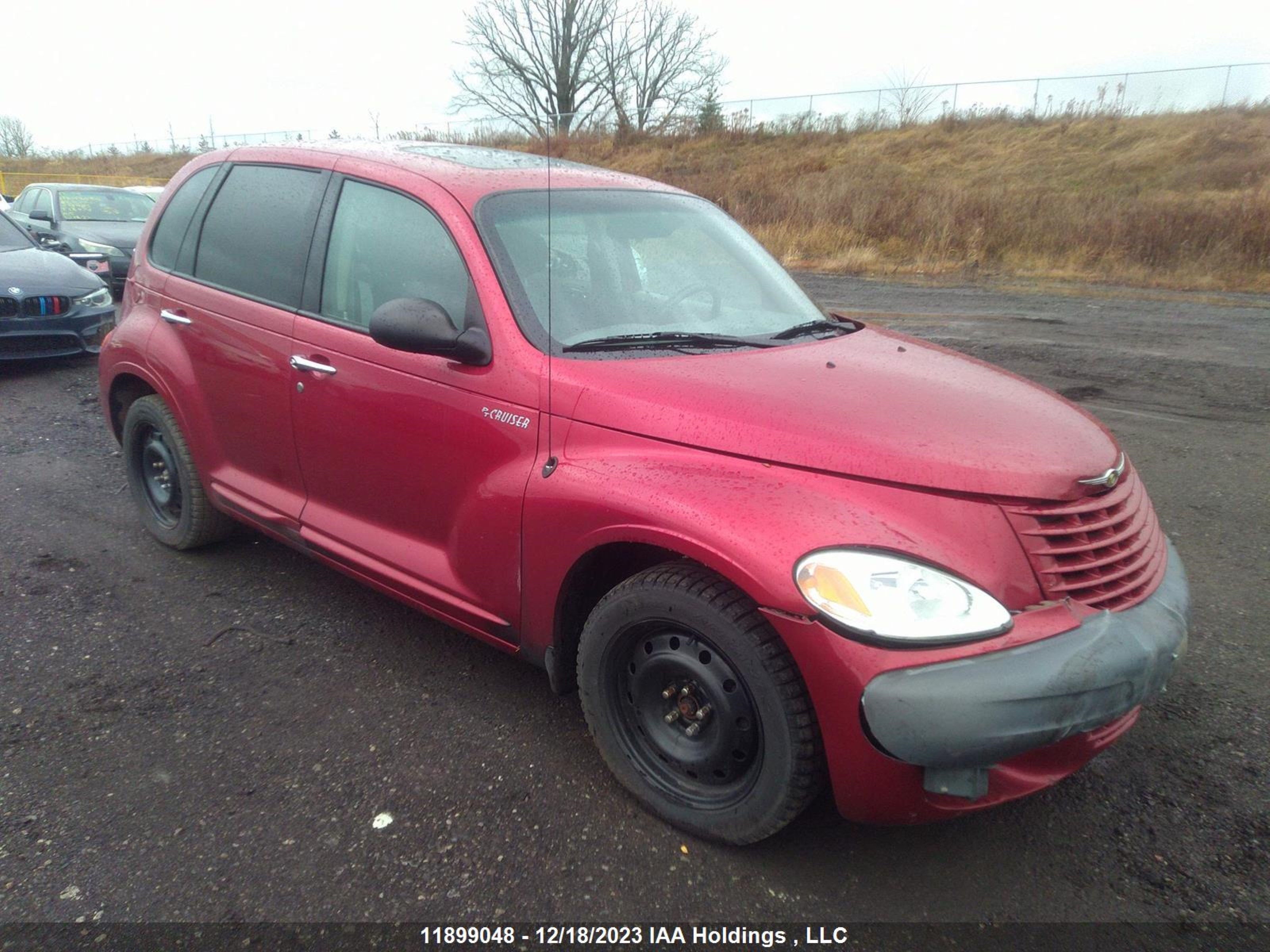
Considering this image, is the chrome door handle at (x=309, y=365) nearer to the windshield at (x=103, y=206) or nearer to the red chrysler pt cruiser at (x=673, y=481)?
the red chrysler pt cruiser at (x=673, y=481)

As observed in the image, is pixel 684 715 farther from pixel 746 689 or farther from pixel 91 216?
pixel 91 216

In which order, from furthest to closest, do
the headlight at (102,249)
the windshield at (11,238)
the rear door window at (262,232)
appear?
the headlight at (102,249), the windshield at (11,238), the rear door window at (262,232)

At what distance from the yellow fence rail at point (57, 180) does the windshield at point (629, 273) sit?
31.6 m

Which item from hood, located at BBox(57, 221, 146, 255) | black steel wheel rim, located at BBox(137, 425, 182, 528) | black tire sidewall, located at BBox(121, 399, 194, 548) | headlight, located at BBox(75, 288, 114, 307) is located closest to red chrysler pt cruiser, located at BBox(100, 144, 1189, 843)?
black tire sidewall, located at BBox(121, 399, 194, 548)

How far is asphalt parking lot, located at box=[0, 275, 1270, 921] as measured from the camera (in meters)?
2.27

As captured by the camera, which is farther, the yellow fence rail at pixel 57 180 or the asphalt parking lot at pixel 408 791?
the yellow fence rail at pixel 57 180

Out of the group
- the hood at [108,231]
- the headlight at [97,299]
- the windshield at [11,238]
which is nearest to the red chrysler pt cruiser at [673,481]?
the headlight at [97,299]

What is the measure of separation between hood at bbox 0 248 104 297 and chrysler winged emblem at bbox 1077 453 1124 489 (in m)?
8.65

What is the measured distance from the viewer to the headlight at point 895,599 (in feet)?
6.75

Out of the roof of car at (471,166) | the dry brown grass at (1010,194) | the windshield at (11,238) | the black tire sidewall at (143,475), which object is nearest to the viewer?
the roof of car at (471,166)

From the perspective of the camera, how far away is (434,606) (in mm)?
3080

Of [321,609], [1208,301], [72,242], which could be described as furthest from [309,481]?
[1208,301]

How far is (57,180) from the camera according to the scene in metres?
33.4

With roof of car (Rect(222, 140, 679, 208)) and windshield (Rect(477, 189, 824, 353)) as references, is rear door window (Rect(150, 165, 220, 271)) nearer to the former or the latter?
roof of car (Rect(222, 140, 679, 208))
